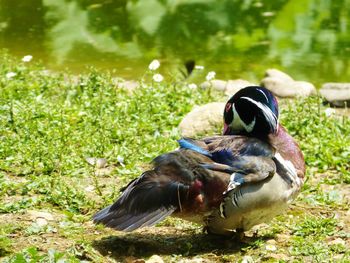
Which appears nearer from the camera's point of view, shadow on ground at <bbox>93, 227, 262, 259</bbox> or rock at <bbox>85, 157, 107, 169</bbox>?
shadow on ground at <bbox>93, 227, 262, 259</bbox>

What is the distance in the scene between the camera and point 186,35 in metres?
11.2

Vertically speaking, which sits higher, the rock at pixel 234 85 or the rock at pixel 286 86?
the rock at pixel 234 85

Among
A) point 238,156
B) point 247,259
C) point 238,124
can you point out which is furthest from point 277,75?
point 247,259

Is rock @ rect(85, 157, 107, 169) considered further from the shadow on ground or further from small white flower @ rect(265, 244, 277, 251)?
small white flower @ rect(265, 244, 277, 251)

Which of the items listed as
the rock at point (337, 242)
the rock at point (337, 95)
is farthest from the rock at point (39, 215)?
the rock at point (337, 95)

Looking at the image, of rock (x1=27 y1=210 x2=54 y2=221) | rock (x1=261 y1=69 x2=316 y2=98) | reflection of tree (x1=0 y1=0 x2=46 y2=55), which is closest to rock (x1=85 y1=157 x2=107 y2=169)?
rock (x1=27 y1=210 x2=54 y2=221)

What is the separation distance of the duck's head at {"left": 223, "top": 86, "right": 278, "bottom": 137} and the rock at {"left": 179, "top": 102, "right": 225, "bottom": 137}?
1.80 metres

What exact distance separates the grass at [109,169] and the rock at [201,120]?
0.26 feet

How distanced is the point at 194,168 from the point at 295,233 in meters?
0.87

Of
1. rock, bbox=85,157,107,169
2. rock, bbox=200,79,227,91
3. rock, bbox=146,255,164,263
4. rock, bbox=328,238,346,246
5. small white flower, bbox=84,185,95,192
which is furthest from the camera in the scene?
rock, bbox=200,79,227,91

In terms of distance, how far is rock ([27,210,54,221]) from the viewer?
4973mm

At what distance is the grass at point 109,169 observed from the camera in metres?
4.68

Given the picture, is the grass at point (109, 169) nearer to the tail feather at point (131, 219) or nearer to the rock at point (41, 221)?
the rock at point (41, 221)

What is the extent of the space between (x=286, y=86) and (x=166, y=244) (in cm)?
400
